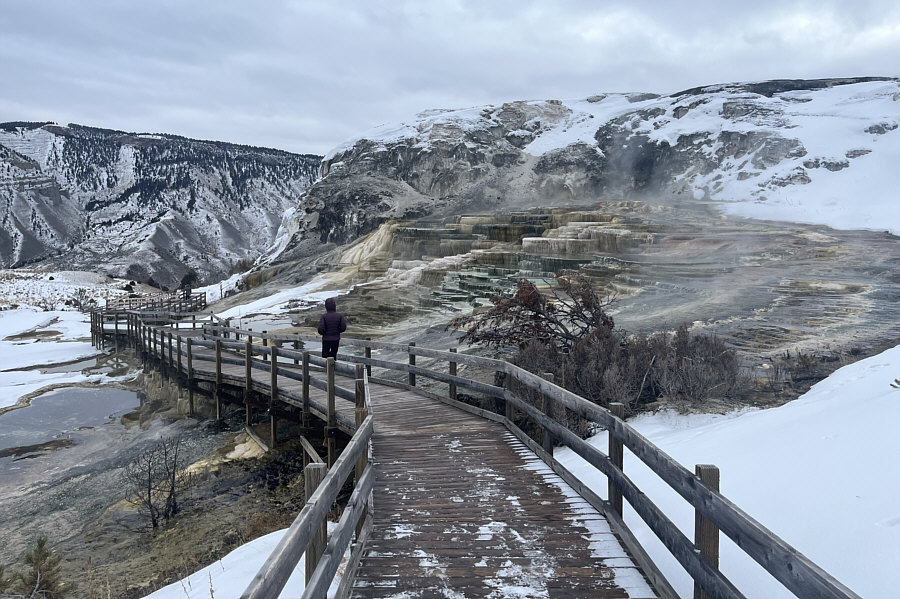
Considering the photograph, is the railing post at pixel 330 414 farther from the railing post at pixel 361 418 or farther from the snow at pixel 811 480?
the snow at pixel 811 480

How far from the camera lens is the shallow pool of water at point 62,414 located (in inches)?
537

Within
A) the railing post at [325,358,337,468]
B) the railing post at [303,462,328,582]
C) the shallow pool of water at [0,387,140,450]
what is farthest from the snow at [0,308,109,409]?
the railing post at [303,462,328,582]

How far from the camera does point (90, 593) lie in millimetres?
5855

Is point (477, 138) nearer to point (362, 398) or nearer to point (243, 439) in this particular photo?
point (243, 439)

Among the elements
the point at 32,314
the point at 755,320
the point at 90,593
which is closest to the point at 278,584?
the point at 90,593

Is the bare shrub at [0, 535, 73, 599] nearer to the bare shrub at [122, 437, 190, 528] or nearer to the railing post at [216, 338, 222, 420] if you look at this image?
the bare shrub at [122, 437, 190, 528]

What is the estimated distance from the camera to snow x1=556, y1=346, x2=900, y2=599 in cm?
325

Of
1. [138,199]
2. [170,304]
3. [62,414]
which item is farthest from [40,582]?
[138,199]

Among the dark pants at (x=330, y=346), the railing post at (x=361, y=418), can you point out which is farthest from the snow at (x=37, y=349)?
the railing post at (x=361, y=418)

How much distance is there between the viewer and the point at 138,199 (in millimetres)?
146625

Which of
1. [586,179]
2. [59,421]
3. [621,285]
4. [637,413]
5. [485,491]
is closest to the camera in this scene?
[485,491]

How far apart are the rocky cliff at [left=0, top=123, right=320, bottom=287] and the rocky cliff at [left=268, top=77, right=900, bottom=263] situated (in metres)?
66.7

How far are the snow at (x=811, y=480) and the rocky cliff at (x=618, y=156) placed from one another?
2703cm

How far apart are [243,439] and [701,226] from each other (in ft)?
66.0
